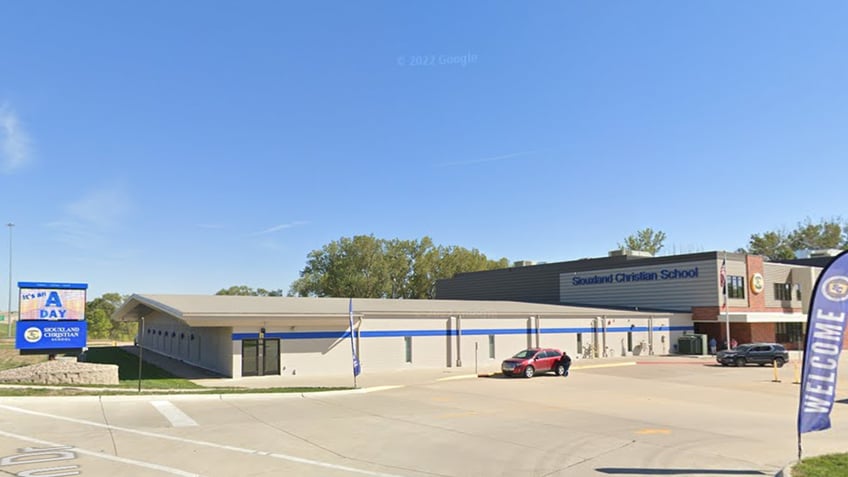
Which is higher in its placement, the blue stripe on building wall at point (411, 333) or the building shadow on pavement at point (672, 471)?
the blue stripe on building wall at point (411, 333)

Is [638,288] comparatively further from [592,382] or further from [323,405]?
[323,405]

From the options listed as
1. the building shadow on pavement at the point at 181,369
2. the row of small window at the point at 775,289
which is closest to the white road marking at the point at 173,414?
the building shadow on pavement at the point at 181,369

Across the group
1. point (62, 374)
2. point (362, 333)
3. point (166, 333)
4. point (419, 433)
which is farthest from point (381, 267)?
point (419, 433)

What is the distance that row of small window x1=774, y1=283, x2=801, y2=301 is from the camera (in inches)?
2090

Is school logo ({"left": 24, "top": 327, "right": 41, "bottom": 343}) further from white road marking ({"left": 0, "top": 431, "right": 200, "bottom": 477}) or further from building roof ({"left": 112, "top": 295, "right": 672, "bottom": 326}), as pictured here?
white road marking ({"left": 0, "top": 431, "right": 200, "bottom": 477})

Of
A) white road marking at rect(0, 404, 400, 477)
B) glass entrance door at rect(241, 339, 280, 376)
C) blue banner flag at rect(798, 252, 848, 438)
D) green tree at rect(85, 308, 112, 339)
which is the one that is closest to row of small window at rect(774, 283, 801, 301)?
glass entrance door at rect(241, 339, 280, 376)

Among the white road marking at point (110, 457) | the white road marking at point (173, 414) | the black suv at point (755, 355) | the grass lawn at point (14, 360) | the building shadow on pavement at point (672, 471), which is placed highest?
the white road marking at point (110, 457)

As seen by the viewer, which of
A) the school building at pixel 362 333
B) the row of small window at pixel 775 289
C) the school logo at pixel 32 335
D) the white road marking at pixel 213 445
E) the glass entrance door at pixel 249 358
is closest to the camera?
the white road marking at pixel 213 445

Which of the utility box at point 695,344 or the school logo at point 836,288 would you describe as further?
the utility box at point 695,344

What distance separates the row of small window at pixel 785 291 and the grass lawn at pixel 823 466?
46.7 metres

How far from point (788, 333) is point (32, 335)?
54.4 m

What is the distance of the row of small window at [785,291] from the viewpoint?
2090 inches

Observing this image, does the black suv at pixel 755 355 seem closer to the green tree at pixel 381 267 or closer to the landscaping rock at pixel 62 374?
the landscaping rock at pixel 62 374

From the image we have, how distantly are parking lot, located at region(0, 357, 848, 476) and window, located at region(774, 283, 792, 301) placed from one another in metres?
30.6
